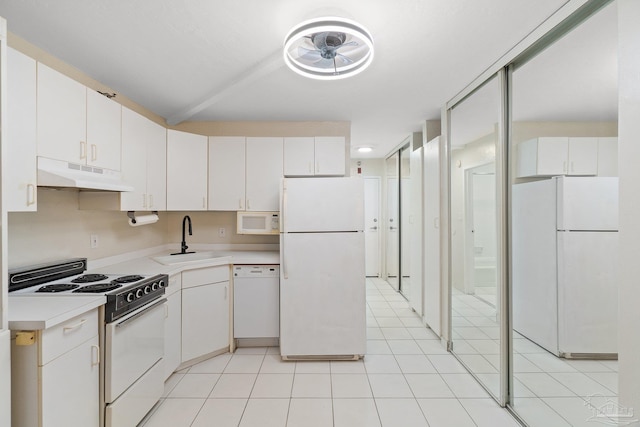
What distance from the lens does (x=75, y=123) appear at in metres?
1.88

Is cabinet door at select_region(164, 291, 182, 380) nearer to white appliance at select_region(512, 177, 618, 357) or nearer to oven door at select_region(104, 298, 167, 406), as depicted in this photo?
oven door at select_region(104, 298, 167, 406)

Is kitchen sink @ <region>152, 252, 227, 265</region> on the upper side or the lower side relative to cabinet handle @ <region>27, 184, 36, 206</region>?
lower

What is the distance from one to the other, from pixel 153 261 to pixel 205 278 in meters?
0.55

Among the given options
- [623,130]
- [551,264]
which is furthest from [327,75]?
[551,264]

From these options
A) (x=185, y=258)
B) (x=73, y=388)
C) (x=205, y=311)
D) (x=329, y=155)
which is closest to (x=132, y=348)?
(x=73, y=388)

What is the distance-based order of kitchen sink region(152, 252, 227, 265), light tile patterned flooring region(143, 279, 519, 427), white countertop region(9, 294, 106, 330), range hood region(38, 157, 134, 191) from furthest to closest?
kitchen sink region(152, 252, 227, 265) → light tile patterned flooring region(143, 279, 519, 427) → range hood region(38, 157, 134, 191) → white countertop region(9, 294, 106, 330)

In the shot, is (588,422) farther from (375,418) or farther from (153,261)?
(153,261)

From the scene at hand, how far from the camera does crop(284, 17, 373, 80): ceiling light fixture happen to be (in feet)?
5.10

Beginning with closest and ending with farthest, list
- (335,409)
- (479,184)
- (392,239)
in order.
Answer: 1. (335,409)
2. (479,184)
3. (392,239)

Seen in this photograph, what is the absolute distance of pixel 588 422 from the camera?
4.78 feet

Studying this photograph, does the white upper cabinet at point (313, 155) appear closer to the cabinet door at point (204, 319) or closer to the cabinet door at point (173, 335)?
the cabinet door at point (204, 319)

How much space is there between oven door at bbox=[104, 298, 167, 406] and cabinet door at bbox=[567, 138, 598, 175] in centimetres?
257

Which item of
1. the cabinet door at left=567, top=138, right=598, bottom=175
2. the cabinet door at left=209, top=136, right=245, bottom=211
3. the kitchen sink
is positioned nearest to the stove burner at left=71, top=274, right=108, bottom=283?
the kitchen sink

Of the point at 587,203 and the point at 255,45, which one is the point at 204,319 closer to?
the point at 255,45
